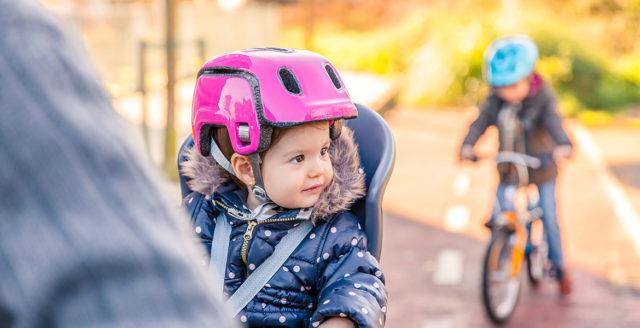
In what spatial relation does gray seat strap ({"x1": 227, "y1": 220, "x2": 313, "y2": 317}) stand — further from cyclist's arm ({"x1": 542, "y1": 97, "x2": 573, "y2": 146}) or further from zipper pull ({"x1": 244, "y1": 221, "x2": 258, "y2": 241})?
cyclist's arm ({"x1": 542, "y1": 97, "x2": 573, "y2": 146})

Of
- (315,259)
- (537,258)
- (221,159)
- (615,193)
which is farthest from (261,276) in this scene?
(615,193)

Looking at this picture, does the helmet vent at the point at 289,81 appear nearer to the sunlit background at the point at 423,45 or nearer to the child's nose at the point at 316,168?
the child's nose at the point at 316,168

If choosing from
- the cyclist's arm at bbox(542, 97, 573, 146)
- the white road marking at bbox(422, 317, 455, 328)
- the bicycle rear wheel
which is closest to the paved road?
the white road marking at bbox(422, 317, 455, 328)

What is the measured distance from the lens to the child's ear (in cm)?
229

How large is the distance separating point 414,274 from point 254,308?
467cm

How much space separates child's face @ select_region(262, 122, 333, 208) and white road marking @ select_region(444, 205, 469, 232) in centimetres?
607

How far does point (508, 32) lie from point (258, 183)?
17112mm

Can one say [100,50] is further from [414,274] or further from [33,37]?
[33,37]

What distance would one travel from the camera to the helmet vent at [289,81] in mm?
2131

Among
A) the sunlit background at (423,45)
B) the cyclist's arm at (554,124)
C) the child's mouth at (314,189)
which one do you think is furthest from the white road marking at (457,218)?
the child's mouth at (314,189)

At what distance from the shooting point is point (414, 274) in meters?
6.72

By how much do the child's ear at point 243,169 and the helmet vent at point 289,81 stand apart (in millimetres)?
267

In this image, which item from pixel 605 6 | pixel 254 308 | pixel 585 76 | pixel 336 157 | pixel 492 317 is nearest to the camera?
pixel 254 308

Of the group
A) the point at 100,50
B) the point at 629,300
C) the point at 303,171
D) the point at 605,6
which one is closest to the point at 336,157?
the point at 303,171
